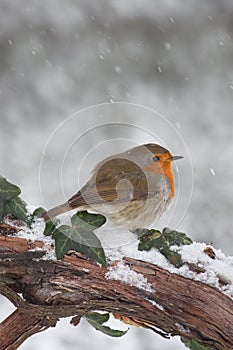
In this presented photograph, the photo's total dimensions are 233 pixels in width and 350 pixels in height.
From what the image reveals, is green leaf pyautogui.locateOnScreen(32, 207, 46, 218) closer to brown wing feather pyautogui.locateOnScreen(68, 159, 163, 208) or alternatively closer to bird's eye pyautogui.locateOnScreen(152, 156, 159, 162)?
brown wing feather pyautogui.locateOnScreen(68, 159, 163, 208)

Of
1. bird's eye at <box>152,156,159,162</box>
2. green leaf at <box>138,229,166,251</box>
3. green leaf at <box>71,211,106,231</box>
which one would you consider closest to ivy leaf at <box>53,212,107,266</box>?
green leaf at <box>71,211,106,231</box>

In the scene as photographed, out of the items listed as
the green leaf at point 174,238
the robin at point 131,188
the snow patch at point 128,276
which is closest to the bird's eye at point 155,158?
the robin at point 131,188

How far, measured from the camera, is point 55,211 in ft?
4.09

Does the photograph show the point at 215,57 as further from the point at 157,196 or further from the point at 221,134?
the point at 157,196

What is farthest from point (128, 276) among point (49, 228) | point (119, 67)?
point (119, 67)

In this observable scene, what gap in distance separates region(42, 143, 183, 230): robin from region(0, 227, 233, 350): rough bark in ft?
0.43

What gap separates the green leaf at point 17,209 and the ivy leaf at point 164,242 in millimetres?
243

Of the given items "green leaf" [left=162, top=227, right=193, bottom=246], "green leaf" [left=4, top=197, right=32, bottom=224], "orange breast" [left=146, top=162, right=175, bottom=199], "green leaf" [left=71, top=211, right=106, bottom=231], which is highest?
"orange breast" [left=146, top=162, right=175, bottom=199]

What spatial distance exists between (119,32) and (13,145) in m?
0.83

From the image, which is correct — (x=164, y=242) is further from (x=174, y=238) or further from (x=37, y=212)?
(x=37, y=212)

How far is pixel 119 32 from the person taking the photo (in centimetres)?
328

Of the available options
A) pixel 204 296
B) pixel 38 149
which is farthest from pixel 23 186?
pixel 204 296

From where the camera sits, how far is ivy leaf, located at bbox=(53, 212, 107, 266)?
3.90 ft

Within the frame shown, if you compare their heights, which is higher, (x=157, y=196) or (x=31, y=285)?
(x=157, y=196)
